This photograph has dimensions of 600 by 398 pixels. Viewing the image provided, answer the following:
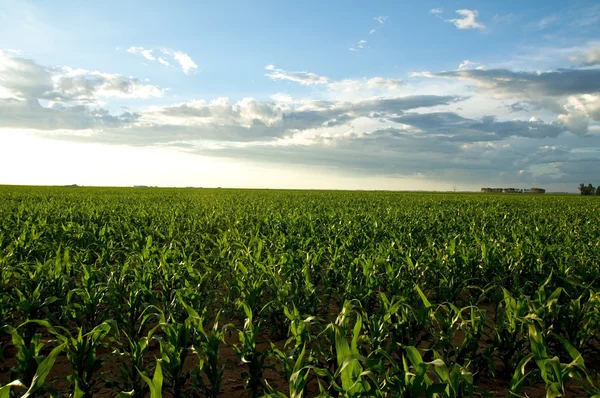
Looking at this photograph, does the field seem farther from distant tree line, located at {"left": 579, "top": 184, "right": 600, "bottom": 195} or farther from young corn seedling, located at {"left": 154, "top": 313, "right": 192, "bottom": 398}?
distant tree line, located at {"left": 579, "top": 184, "right": 600, "bottom": 195}

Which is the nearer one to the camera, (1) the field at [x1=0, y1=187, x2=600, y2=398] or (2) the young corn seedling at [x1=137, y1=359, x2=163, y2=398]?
(2) the young corn seedling at [x1=137, y1=359, x2=163, y2=398]

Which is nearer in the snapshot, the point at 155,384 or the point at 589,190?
the point at 155,384

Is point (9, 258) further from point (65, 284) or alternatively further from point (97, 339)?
point (97, 339)

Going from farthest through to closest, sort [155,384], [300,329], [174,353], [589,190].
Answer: [589,190] < [300,329] < [174,353] < [155,384]

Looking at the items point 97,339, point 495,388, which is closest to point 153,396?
point 97,339

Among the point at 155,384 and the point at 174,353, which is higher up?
the point at 155,384

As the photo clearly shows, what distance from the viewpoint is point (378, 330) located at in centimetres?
384

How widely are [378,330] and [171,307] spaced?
258cm

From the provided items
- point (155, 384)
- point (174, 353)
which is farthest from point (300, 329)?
point (155, 384)

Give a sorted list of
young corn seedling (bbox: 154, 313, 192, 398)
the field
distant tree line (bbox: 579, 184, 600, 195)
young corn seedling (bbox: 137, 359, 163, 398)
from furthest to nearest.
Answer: distant tree line (bbox: 579, 184, 600, 195) < young corn seedling (bbox: 154, 313, 192, 398) < the field < young corn seedling (bbox: 137, 359, 163, 398)

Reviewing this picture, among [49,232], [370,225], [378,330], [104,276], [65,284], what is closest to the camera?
[378,330]

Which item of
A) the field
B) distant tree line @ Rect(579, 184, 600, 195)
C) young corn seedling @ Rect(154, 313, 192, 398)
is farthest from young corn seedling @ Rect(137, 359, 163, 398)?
distant tree line @ Rect(579, 184, 600, 195)

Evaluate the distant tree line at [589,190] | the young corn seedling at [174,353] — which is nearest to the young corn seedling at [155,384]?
the young corn seedling at [174,353]

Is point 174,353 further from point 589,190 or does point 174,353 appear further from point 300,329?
point 589,190
